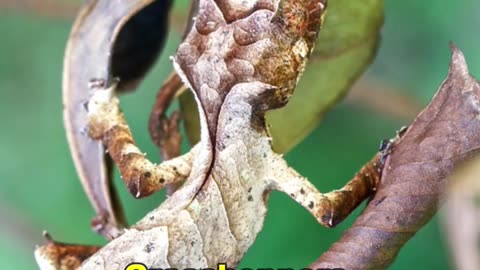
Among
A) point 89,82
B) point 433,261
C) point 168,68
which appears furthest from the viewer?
point 168,68

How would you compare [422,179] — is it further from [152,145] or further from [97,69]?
[152,145]

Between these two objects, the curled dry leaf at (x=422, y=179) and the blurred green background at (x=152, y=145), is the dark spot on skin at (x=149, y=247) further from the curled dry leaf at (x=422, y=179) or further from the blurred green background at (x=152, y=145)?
the blurred green background at (x=152, y=145)

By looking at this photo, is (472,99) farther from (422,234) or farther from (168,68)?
(168,68)

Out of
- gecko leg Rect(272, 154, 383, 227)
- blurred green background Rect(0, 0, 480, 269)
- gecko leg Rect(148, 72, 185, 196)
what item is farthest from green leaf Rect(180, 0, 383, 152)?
blurred green background Rect(0, 0, 480, 269)

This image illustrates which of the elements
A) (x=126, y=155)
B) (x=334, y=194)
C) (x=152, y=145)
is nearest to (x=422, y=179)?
(x=334, y=194)

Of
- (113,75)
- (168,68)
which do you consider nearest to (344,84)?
(113,75)

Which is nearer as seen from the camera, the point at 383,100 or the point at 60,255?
the point at 60,255
